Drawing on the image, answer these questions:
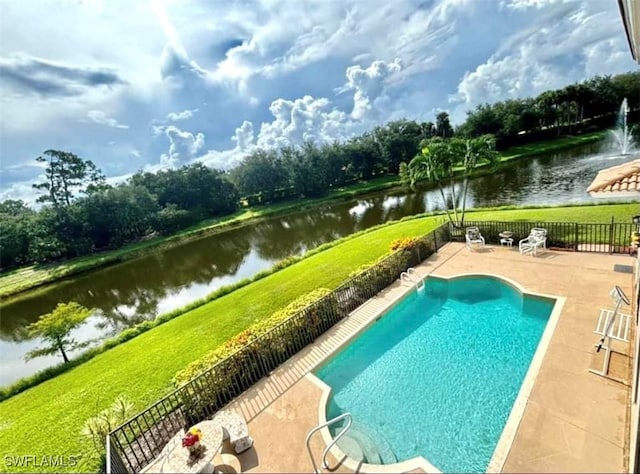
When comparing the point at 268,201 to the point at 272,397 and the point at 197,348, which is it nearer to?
the point at 197,348

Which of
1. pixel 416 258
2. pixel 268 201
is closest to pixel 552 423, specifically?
pixel 416 258

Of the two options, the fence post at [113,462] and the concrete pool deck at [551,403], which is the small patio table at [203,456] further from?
the fence post at [113,462]

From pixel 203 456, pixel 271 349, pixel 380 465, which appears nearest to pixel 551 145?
pixel 271 349

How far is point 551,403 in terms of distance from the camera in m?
4.97

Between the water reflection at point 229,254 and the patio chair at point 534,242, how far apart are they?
35.4 feet

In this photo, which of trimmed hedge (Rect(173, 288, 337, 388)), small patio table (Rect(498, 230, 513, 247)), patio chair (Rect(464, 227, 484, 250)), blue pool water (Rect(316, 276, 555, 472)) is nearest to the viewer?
blue pool water (Rect(316, 276, 555, 472))

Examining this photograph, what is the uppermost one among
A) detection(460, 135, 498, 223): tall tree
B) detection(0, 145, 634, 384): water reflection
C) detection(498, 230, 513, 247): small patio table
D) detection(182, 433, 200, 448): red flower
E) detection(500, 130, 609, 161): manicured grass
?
detection(460, 135, 498, 223): tall tree

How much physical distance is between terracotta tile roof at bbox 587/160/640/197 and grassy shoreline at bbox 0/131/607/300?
39.7 feet

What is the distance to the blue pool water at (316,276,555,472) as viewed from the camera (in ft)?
16.9

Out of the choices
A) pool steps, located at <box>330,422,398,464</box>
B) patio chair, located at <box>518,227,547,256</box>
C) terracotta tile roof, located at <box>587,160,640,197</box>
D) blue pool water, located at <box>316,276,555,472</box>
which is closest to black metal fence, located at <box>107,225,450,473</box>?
blue pool water, located at <box>316,276,555,472</box>

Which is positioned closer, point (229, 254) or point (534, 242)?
point (534, 242)

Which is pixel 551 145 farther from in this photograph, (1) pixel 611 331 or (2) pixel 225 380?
(2) pixel 225 380

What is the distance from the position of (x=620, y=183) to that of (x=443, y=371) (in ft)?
15.6

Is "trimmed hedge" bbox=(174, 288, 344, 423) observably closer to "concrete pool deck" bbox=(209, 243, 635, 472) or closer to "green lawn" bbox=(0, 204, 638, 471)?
"concrete pool deck" bbox=(209, 243, 635, 472)
